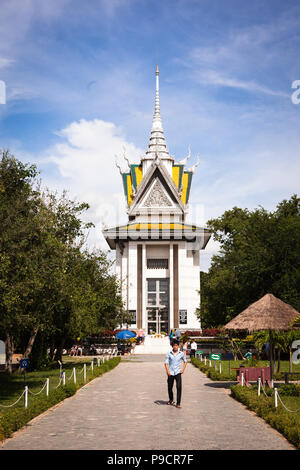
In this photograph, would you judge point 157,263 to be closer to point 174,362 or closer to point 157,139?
point 157,139

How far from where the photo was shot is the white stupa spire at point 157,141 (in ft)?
198

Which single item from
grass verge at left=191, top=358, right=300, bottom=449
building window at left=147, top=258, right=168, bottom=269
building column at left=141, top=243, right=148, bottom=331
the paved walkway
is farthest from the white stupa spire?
grass verge at left=191, top=358, right=300, bottom=449

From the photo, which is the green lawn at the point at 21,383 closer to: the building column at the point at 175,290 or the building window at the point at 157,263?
the building column at the point at 175,290

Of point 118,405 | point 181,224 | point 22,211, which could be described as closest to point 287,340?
point 118,405

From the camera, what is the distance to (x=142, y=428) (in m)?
10.3

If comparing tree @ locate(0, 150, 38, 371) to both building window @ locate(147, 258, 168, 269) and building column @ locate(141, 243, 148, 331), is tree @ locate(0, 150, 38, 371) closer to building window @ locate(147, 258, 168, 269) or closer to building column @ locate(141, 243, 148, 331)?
building column @ locate(141, 243, 148, 331)

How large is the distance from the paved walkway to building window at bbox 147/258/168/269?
42.3 meters

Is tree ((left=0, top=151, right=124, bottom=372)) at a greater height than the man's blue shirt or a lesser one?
greater

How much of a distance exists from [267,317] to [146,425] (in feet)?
23.3

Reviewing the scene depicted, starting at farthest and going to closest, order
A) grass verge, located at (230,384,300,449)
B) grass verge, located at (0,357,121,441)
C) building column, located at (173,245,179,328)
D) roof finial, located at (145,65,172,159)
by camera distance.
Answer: roof finial, located at (145,65,172,159) → building column, located at (173,245,179,328) → grass verge, located at (0,357,121,441) → grass verge, located at (230,384,300,449)

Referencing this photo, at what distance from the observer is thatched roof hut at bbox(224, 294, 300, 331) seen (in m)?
16.4

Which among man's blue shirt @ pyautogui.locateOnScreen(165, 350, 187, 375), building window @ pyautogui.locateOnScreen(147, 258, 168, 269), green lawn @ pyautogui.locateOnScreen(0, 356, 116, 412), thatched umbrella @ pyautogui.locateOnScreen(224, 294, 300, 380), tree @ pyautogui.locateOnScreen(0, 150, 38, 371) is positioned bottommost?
green lawn @ pyautogui.locateOnScreen(0, 356, 116, 412)
